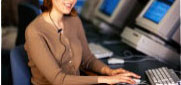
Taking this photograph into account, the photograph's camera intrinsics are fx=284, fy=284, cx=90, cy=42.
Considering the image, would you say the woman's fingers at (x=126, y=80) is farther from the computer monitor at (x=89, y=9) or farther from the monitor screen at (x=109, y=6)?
the computer monitor at (x=89, y=9)

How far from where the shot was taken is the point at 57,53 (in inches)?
56.7

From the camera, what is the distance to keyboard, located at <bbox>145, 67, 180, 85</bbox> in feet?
4.41

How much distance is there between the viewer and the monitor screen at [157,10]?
1.81 meters

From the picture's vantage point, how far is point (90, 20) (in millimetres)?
2867

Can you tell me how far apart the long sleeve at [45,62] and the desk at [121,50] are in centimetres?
39

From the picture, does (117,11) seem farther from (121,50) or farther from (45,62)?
(45,62)

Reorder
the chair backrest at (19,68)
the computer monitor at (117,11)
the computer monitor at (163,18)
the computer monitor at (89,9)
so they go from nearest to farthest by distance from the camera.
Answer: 1. the chair backrest at (19,68)
2. the computer monitor at (163,18)
3. the computer monitor at (117,11)
4. the computer monitor at (89,9)

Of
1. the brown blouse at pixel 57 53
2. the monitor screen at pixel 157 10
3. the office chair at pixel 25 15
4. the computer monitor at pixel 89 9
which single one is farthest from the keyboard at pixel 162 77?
the computer monitor at pixel 89 9

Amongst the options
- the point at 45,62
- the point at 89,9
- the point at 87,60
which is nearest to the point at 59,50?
the point at 45,62

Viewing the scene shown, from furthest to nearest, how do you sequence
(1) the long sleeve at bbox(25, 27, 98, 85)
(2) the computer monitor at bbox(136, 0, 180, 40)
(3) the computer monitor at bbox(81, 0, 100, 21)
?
(3) the computer monitor at bbox(81, 0, 100, 21) < (2) the computer monitor at bbox(136, 0, 180, 40) < (1) the long sleeve at bbox(25, 27, 98, 85)

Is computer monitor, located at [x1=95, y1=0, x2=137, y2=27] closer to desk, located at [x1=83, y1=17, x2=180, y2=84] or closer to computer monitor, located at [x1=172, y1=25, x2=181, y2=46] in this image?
desk, located at [x1=83, y1=17, x2=180, y2=84]

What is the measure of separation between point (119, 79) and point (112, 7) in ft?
3.61

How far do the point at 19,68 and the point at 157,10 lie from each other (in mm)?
968

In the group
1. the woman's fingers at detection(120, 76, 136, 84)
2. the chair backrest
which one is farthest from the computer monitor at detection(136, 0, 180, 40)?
the chair backrest
